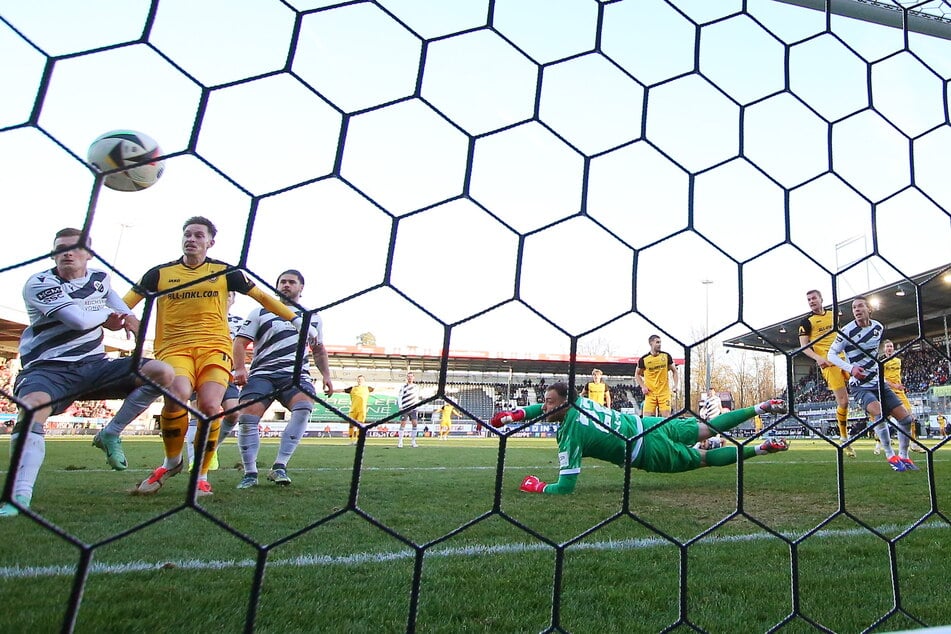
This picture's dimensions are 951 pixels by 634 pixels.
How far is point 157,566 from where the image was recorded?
1433 mm

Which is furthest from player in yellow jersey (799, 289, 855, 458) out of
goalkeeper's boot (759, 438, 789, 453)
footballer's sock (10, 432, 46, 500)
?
footballer's sock (10, 432, 46, 500)

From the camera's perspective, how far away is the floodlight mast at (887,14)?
221 centimetres

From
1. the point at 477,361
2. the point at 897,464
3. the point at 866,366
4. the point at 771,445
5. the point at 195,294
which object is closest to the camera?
the point at 195,294

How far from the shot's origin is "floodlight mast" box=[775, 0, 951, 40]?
221 cm

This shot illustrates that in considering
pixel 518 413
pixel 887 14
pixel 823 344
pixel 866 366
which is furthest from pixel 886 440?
pixel 887 14

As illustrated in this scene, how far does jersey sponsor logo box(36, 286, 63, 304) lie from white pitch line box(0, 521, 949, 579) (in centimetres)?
83

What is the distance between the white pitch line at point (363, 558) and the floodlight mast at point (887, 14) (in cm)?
189

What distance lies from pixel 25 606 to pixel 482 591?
0.87 m

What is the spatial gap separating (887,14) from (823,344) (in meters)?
3.48

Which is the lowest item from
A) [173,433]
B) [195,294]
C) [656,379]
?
[173,433]

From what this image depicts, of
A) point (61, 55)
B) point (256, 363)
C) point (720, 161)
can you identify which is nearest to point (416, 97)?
point (61, 55)

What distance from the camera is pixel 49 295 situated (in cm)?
185

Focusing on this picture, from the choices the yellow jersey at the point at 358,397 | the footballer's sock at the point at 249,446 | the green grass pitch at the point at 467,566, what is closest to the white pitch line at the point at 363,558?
the green grass pitch at the point at 467,566

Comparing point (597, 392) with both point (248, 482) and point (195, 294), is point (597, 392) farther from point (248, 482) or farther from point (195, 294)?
point (195, 294)
